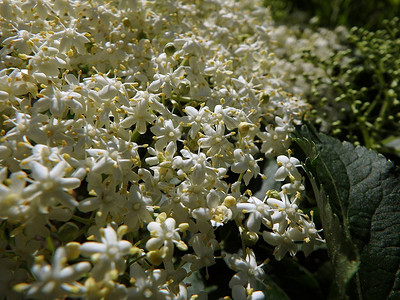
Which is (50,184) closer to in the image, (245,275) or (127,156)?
(127,156)

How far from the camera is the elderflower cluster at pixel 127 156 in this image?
60cm

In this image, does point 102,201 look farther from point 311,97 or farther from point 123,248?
point 311,97

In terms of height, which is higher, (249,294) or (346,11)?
(346,11)

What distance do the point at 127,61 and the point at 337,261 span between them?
0.71 meters

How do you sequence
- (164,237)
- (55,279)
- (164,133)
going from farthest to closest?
(164,133) → (164,237) → (55,279)

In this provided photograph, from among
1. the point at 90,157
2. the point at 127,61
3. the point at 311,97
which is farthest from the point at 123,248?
the point at 311,97

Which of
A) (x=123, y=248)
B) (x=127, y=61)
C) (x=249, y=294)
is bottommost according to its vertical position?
(x=249, y=294)

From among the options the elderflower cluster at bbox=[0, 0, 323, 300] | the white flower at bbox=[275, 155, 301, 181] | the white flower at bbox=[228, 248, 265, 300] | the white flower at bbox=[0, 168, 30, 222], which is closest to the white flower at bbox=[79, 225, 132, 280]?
the elderflower cluster at bbox=[0, 0, 323, 300]

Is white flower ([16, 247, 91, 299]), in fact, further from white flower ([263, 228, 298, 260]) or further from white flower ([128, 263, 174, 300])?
white flower ([263, 228, 298, 260])

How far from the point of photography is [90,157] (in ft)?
2.25

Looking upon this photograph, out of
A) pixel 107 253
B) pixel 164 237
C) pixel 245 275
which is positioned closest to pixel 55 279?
pixel 107 253

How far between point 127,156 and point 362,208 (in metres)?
0.58

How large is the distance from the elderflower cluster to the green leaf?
6 cm

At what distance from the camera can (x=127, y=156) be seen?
729 millimetres
